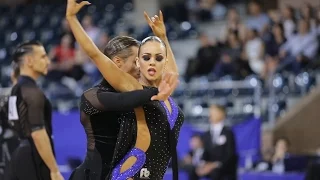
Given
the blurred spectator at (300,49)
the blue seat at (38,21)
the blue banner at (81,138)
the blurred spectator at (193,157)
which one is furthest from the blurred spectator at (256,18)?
the blue seat at (38,21)

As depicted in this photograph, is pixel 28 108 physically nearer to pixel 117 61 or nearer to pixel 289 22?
pixel 117 61

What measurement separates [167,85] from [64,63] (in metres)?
11.3

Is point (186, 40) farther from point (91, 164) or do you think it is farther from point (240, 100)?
point (91, 164)

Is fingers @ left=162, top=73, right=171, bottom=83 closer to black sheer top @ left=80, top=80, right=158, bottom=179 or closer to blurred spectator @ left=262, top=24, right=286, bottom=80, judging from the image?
black sheer top @ left=80, top=80, right=158, bottom=179

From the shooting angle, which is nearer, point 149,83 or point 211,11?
point 149,83

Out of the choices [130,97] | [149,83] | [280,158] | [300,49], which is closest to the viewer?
[130,97]

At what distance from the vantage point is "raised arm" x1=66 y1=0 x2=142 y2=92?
4.73m

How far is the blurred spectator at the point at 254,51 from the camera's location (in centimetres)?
1378

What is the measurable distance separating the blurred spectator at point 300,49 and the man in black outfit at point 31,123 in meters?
7.17

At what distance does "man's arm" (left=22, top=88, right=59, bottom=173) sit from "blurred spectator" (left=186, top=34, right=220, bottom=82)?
770cm

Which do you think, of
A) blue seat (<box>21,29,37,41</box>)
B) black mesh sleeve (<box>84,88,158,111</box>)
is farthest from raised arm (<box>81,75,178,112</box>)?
blue seat (<box>21,29,37,41</box>)

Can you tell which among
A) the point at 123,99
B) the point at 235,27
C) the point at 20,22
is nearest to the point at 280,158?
the point at 235,27

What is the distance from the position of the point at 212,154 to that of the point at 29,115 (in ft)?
15.7

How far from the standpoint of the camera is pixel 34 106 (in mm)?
6539
